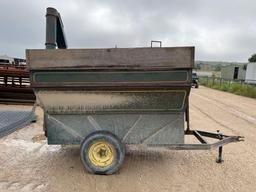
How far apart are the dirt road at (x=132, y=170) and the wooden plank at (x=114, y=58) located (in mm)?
1479

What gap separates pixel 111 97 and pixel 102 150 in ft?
2.51

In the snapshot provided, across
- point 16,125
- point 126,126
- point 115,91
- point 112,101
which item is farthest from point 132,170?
point 16,125

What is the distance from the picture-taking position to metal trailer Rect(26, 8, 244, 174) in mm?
3328

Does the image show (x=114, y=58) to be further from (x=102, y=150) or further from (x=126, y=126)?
(x=102, y=150)

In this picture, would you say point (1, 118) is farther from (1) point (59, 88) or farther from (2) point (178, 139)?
(2) point (178, 139)

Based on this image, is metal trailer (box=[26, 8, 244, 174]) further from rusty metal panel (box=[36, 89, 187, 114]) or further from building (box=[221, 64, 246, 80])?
building (box=[221, 64, 246, 80])

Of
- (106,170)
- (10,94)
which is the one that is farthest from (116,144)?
(10,94)

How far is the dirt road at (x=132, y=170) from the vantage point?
10.6 feet

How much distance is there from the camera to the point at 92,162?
11.8ft

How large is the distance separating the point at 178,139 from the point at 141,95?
861mm

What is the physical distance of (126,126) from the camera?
11.9 feet

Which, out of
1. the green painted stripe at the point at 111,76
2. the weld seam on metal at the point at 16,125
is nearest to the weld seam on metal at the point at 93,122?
the green painted stripe at the point at 111,76

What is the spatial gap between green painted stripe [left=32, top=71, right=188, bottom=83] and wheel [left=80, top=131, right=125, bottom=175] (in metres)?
0.77

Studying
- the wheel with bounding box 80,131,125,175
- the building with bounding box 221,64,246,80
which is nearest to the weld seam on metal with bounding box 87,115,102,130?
the wheel with bounding box 80,131,125,175
